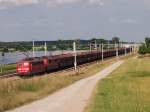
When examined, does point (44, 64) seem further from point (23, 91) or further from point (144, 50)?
point (144, 50)

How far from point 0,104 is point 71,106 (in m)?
4.00

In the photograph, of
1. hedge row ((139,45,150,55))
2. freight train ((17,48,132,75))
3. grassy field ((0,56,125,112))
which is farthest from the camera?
hedge row ((139,45,150,55))

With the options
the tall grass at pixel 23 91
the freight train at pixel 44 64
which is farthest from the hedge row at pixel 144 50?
the tall grass at pixel 23 91

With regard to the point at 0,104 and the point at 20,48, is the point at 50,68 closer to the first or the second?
the point at 20,48

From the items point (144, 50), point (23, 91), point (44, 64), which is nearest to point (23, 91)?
point (23, 91)

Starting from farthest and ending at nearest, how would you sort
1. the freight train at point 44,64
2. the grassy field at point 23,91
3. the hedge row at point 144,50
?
the hedge row at point 144,50, the freight train at point 44,64, the grassy field at point 23,91

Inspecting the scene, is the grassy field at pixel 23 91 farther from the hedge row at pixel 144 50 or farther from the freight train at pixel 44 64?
the hedge row at pixel 144 50

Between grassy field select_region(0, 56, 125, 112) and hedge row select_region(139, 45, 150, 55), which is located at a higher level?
grassy field select_region(0, 56, 125, 112)

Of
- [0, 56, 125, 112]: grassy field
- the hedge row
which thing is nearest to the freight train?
[0, 56, 125, 112]: grassy field

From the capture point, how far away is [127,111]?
76.0 feet

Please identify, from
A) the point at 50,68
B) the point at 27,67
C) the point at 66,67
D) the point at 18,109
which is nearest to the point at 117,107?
the point at 18,109

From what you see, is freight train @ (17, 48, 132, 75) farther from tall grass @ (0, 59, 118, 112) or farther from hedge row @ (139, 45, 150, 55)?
hedge row @ (139, 45, 150, 55)

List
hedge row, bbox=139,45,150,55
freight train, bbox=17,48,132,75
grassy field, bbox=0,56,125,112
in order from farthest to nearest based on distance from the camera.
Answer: hedge row, bbox=139,45,150,55 → freight train, bbox=17,48,132,75 → grassy field, bbox=0,56,125,112

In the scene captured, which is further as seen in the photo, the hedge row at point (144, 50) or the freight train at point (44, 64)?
the hedge row at point (144, 50)
